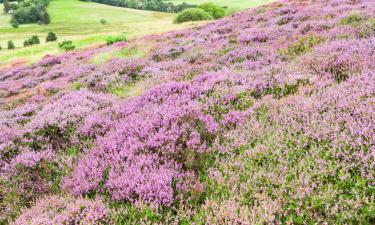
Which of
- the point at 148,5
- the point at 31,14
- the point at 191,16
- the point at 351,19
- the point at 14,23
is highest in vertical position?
the point at 148,5

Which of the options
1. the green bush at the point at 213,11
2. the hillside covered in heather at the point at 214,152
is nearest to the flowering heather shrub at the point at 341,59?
the hillside covered in heather at the point at 214,152

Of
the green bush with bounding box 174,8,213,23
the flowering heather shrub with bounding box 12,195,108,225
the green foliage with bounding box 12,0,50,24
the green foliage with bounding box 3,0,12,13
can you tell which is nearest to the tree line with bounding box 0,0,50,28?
the green foliage with bounding box 12,0,50,24

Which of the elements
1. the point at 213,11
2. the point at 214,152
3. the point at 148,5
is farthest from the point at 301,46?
the point at 148,5

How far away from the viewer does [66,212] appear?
3.68m

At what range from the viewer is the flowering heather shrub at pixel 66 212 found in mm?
3596

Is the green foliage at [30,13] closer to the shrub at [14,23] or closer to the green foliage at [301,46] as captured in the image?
the shrub at [14,23]

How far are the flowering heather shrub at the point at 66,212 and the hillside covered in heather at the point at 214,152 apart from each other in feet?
0.06

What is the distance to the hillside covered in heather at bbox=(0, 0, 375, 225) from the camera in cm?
357

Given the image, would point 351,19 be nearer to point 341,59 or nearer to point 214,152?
point 341,59

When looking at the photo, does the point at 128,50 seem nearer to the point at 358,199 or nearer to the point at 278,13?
the point at 278,13

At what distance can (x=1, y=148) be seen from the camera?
19.5 ft

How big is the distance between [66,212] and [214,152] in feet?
7.22

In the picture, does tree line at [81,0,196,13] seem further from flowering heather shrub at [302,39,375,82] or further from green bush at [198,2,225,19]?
Result: flowering heather shrub at [302,39,375,82]

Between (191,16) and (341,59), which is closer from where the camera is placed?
(341,59)
